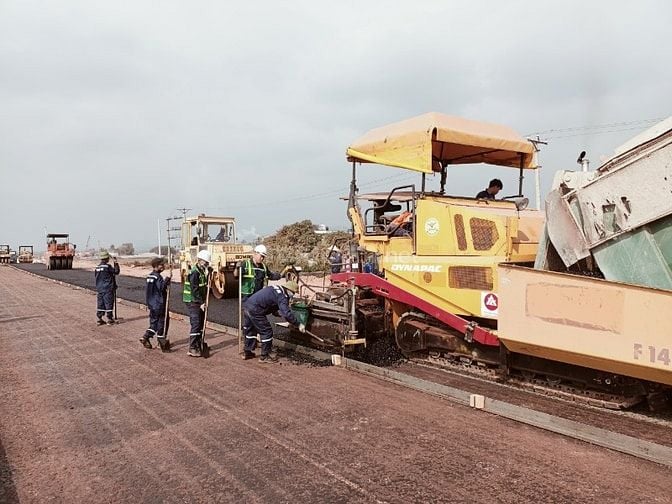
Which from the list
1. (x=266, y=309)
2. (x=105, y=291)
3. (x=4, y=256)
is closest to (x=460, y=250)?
(x=266, y=309)

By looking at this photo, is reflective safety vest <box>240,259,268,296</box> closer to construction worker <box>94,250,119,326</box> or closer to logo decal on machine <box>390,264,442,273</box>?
logo decal on machine <box>390,264,442,273</box>

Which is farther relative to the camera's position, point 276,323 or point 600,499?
point 276,323

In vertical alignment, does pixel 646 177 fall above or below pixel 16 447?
above

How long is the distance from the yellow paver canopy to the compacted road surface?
9.04 feet

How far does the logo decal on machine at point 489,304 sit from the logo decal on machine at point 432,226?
1.02 metres

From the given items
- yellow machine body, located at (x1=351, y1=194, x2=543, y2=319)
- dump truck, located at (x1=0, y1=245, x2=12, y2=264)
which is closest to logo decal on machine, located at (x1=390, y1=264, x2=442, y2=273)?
yellow machine body, located at (x1=351, y1=194, x2=543, y2=319)

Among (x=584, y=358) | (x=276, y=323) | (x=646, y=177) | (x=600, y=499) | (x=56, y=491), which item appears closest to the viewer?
(x=600, y=499)

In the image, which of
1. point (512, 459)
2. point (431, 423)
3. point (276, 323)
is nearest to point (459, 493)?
point (512, 459)

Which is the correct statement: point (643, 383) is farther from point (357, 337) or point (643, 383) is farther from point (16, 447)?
point (16, 447)

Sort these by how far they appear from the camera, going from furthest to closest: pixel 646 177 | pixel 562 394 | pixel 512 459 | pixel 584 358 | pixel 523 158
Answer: pixel 523 158 → pixel 562 394 → pixel 584 358 → pixel 646 177 → pixel 512 459

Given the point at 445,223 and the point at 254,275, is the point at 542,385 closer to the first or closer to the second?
the point at 445,223

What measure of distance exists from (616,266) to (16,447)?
519 centimetres

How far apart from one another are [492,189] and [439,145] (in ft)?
3.18

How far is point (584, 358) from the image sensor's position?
4281 mm
